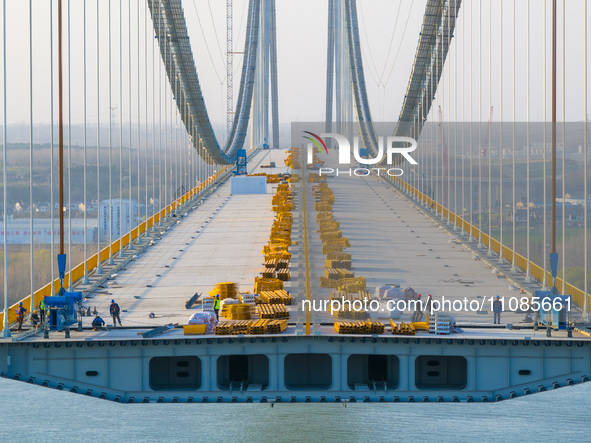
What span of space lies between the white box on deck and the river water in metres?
53.4

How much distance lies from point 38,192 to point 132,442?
117701 mm

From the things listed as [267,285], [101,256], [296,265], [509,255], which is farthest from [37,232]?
[267,285]

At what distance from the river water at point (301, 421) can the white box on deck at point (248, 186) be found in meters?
53.4

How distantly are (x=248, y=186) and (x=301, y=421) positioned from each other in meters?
62.5

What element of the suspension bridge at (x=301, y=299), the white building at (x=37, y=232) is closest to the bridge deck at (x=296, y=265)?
the suspension bridge at (x=301, y=299)

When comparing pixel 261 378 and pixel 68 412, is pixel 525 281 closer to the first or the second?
pixel 261 378

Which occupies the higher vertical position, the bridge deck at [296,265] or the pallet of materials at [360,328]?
the bridge deck at [296,265]

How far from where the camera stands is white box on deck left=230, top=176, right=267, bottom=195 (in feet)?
383

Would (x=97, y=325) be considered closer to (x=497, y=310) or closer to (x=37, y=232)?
(x=497, y=310)

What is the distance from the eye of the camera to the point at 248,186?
117 meters

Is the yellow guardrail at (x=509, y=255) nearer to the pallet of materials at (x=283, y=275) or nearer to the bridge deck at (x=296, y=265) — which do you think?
the bridge deck at (x=296, y=265)

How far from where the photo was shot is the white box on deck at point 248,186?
117 meters

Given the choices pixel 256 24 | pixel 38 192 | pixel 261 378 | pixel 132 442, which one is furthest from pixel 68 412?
pixel 256 24

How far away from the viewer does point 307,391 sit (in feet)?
117
